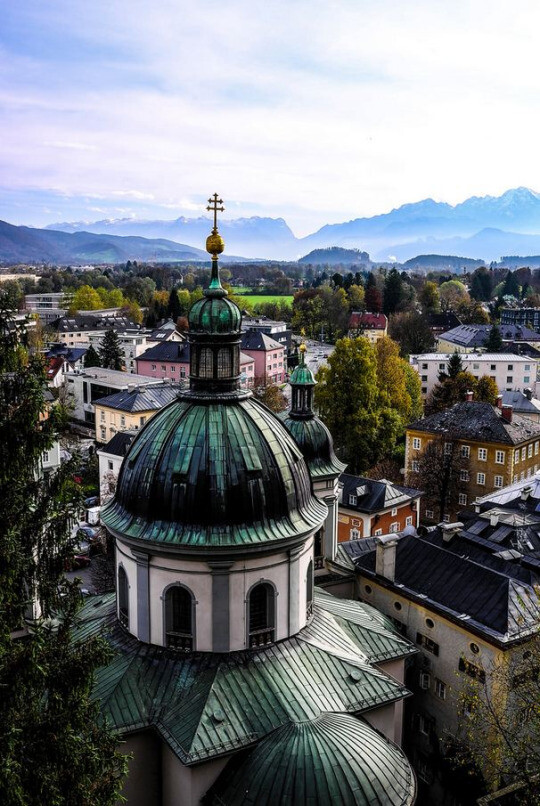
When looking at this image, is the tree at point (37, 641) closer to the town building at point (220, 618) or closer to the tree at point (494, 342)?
the town building at point (220, 618)

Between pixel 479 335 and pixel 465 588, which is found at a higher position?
pixel 479 335

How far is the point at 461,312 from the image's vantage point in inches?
5782

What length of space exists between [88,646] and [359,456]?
4653 cm

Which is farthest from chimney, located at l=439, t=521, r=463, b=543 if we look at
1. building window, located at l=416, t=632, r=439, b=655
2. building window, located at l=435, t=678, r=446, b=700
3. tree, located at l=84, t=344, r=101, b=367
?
tree, located at l=84, t=344, r=101, b=367

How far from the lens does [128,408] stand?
68562 millimetres

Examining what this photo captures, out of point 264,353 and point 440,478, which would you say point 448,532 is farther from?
point 264,353

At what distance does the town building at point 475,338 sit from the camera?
11025 cm

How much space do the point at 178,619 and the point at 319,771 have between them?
5.61 m

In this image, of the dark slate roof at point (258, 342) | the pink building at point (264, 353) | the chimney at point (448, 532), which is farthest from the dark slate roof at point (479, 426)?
the dark slate roof at point (258, 342)

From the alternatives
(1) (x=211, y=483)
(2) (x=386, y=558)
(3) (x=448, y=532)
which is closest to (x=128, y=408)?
(3) (x=448, y=532)

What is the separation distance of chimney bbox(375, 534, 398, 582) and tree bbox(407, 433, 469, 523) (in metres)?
24.5

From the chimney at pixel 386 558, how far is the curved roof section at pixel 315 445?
12.0 ft

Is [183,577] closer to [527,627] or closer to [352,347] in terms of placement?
[527,627]

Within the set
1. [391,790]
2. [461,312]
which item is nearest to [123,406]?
[391,790]
